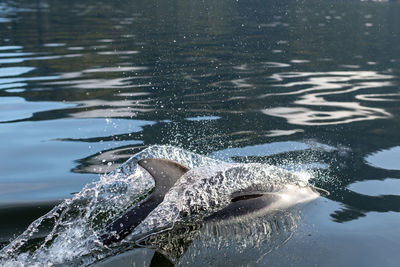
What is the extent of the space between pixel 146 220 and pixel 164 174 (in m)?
0.59

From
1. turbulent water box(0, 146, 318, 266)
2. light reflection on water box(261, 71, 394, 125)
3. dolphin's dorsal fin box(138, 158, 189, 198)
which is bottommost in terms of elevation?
light reflection on water box(261, 71, 394, 125)

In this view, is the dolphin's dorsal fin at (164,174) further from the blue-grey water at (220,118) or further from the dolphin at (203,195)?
the blue-grey water at (220,118)

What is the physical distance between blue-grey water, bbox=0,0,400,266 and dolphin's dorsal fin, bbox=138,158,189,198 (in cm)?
82

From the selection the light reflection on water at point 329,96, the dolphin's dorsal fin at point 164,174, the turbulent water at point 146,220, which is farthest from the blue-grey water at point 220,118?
the dolphin's dorsal fin at point 164,174

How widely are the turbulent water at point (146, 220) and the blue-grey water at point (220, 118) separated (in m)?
0.29

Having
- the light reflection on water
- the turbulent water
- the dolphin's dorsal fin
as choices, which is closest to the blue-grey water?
the light reflection on water

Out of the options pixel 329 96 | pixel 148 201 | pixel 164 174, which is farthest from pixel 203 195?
pixel 329 96

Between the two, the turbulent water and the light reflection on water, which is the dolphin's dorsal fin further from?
the light reflection on water

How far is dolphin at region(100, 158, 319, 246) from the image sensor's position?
6.58m

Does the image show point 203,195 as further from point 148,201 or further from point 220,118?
point 220,118

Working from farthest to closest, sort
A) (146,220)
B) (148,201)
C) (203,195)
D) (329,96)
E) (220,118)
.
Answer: (329,96)
(220,118)
(203,195)
(148,201)
(146,220)

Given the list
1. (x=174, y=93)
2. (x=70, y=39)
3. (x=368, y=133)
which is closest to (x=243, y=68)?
(x=174, y=93)

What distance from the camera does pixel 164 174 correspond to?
6.76 meters

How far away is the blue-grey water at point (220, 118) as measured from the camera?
24.2 feet
